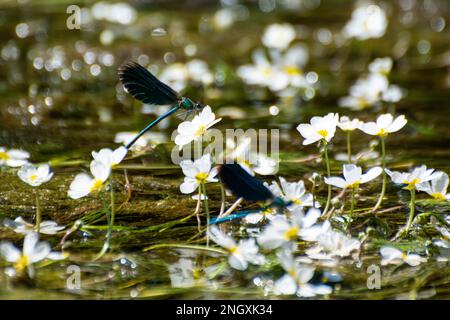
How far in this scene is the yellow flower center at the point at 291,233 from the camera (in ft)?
4.90

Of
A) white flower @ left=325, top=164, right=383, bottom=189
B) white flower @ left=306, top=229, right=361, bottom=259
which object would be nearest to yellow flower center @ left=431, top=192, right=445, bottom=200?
white flower @ left=325, top=164, right=383, bottom=189

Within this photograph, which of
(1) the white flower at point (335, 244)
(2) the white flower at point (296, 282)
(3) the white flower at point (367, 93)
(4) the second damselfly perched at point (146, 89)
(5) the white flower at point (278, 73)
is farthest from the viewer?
(5) the white flower at point (278, 73)

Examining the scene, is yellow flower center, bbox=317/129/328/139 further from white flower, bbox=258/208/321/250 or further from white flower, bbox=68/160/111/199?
white flower, bbox=68/160/111/199

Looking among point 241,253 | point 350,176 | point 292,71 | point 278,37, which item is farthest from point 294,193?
point 278,37

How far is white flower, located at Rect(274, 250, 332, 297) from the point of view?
4.68ft

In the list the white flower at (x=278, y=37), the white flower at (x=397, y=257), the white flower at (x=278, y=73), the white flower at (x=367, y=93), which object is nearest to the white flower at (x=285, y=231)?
the white flower at (x=397, y=257)

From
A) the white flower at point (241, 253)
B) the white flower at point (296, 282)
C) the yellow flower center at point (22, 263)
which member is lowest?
the white flower at point (296, 282)

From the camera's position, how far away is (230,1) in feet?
17.2

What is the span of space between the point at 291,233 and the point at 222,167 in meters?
0.20

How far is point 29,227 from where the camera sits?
66.2 inches

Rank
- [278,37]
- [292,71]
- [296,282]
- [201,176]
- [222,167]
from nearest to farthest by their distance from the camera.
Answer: [296,282] → [222,167] → [201,176] → [292,71] → [278,37]

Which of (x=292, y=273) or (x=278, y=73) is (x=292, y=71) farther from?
(x=292, y=273)

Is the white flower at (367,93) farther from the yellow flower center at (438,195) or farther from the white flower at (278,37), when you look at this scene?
the yellow flower center at (438,195)

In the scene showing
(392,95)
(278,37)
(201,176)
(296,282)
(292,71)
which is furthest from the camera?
(278,37)
